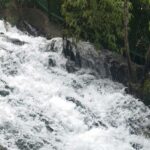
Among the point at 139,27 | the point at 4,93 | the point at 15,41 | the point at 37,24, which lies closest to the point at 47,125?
the point at 4,93

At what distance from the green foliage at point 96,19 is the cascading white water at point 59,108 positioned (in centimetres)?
116

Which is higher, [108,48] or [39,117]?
[108,48]

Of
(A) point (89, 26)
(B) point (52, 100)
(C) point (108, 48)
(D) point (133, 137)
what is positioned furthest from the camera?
(C) point (108, 48)

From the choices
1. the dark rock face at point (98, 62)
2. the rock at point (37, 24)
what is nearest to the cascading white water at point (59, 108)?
the dark rock face at point (98, 62)

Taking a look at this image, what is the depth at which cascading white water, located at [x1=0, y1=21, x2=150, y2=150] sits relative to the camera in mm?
10750

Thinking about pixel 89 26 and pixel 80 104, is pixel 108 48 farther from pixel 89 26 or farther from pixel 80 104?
pixel 80 104

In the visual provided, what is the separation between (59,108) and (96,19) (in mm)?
2432

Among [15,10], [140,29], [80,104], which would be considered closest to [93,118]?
[80,104]

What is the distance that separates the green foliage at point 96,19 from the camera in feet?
41.3

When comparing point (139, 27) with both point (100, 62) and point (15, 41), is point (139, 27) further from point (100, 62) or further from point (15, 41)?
point (15, 41)

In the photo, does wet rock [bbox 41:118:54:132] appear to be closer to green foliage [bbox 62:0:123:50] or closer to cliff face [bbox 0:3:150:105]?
cliff face [bbox 0:3:150:105]

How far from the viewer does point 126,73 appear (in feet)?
45.1

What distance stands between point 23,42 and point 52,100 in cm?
339

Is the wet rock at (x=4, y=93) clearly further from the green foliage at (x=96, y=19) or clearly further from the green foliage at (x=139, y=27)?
the green foliage at (x=139, y=27)
